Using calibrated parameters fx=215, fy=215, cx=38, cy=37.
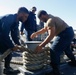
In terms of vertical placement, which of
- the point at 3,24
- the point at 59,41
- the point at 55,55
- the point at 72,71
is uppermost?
the point at 3,24

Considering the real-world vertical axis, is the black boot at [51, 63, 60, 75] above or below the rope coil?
below

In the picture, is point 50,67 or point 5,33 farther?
point 50,67

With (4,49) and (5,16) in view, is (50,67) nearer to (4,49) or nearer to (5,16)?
(4,49)

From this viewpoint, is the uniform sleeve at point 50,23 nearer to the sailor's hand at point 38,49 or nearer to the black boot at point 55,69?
the sailor's hand at point 38,49

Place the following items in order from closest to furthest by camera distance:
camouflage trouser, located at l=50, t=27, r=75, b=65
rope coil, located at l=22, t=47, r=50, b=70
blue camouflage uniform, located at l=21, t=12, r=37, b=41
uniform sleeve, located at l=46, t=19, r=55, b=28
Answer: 1. uniform sleeve, located at l=46, t=19, r=55, b=28
2. rope coil, located at l=22, t=47, r=50, b=70
3. camouflage trouser, located at l=50, t=27, r=75, b=65
4. blue camouflage uniform, located at l=21, t=12, r=37, b=41

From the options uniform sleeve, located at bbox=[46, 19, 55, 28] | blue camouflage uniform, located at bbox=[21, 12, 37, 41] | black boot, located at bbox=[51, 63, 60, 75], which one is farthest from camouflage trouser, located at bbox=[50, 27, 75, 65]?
blue camouflage uniform, located at bbox=[21, 12, 37, 41]

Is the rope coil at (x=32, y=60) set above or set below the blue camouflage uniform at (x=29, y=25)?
below

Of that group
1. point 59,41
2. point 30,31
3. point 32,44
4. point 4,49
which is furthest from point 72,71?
point 30,31

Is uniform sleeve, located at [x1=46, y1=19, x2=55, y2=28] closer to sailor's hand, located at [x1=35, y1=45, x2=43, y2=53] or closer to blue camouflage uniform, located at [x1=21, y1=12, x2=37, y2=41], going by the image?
sailor's hand, located at [x1=35, y1=45, x2=43, y2=53]

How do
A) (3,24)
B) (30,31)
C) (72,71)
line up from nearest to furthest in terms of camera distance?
(3,24) → (72,71) → (30,31)

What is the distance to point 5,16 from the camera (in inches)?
156

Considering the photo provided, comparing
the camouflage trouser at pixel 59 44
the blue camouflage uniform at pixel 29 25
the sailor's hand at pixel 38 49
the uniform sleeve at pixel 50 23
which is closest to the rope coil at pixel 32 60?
the sailor's hand at pixel 38 49

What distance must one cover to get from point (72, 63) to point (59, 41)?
1017 mm

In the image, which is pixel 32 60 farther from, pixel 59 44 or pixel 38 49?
pixel 59 44
